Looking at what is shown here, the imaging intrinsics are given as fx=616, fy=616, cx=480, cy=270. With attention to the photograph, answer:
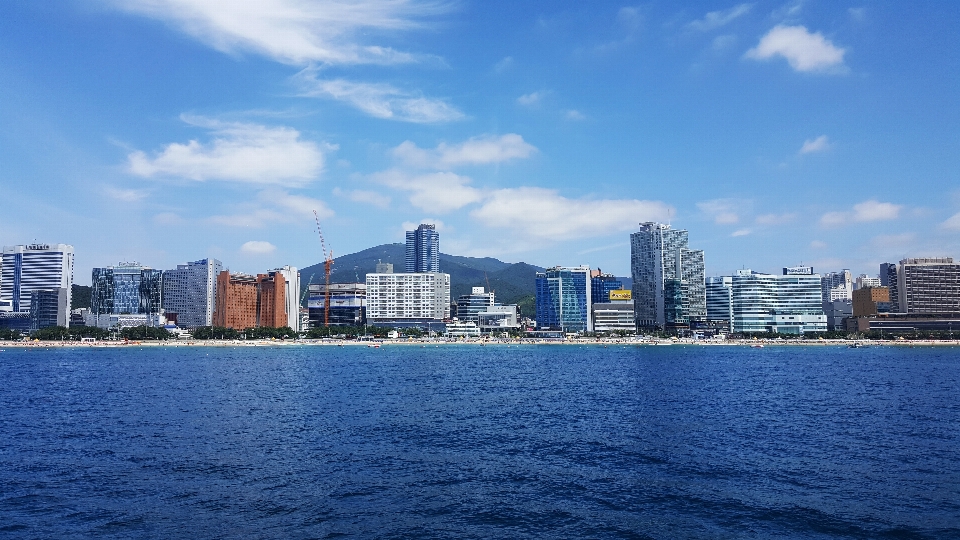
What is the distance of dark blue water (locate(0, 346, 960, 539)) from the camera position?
2819cm

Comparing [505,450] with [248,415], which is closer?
[505,450]

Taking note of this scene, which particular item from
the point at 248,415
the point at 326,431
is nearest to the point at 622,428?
the point at 326,431

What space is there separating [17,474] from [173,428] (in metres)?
14.5

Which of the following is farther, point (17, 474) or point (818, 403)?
point (818, 403)

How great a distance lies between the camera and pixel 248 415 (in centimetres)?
5822

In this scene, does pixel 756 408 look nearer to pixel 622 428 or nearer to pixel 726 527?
pixel 622 428

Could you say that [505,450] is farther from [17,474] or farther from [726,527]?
[17,474]

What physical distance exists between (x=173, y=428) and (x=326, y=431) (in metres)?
12.9

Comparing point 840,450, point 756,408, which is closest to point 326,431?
point 840,450

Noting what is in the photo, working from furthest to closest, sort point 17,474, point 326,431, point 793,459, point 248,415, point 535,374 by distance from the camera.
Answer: point 535,374 < point 248,415 < point 326,431 < point 793,459 < point 17,474

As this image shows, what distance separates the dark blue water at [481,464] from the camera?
92.5ft

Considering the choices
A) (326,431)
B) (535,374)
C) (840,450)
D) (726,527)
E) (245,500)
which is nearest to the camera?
(726,527)

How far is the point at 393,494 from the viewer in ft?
106

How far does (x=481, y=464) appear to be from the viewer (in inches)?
1519
